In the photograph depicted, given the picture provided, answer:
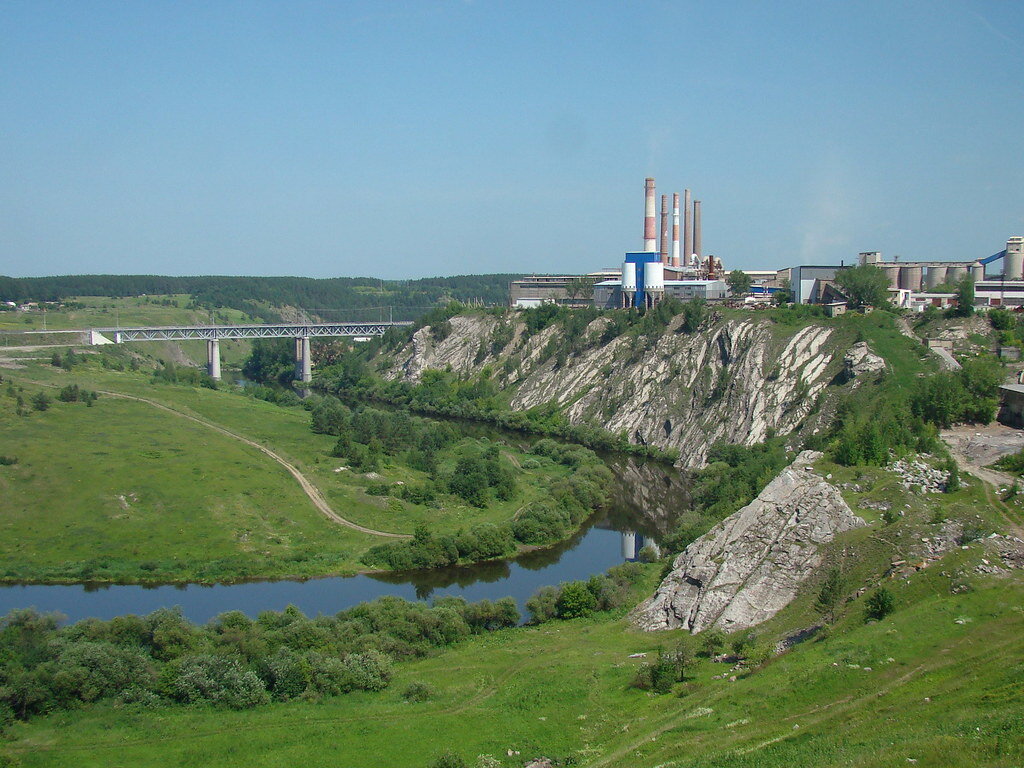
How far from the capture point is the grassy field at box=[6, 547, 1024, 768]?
55.3ft

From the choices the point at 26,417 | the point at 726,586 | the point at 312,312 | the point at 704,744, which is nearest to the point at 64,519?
the point at 26,417

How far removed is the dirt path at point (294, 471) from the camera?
141 feet

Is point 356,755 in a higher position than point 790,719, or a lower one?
lower

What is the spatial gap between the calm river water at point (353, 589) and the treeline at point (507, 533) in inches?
21.2

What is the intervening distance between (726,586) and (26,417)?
143 feet

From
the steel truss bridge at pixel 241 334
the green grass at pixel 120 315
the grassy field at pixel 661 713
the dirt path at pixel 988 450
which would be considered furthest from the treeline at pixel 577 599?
the green grass at pixel 120 315

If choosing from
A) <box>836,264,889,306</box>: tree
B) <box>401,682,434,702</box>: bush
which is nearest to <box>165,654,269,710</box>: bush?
<box>401,682,434,702</box>: bush

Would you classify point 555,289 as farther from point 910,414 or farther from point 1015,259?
point 910,414

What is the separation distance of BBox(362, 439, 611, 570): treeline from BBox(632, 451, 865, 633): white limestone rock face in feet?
33.3

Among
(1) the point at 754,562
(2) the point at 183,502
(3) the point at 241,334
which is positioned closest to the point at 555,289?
(3) the point at 241,334

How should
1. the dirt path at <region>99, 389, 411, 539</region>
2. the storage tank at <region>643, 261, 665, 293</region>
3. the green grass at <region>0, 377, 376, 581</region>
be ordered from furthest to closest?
1. the storage tank at <region>643, 261, 665, 293</region>
2. the dirt path at <region>99, 389, 411, 539</region>
3. the green grass at <region>0, 377, 376, 581</region>

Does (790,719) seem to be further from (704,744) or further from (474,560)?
(474,560)

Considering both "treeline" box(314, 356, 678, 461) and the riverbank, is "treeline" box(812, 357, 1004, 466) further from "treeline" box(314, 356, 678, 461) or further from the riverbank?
"treeline" box(314, 356, 678, 461)

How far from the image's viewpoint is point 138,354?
94438 millimetres
